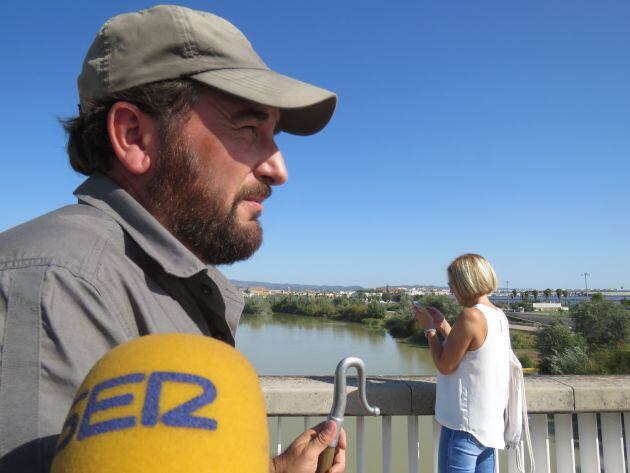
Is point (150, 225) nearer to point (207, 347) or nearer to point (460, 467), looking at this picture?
point (207, 347)

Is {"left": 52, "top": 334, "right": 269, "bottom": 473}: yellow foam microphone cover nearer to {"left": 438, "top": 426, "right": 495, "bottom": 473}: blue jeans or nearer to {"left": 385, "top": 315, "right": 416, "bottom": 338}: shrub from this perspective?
{"left": 438, "top": 426, "right": 495, "bottom": 473}: blue jeans

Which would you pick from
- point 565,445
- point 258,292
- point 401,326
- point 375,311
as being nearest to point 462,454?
point 565,445

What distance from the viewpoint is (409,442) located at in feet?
9.08

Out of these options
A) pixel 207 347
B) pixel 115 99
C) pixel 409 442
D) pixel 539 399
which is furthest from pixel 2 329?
pixel 539 399

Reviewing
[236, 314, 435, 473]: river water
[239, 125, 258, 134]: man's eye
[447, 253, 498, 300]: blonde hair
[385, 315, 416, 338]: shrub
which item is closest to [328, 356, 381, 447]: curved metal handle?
[239, 125, 258, 134]: man's eye

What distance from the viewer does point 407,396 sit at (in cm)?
277

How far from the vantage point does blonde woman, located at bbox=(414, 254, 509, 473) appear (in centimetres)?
263

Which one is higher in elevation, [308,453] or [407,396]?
[308,453]

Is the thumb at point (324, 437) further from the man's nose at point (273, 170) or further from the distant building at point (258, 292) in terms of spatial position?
the distant building at point (258, 292)

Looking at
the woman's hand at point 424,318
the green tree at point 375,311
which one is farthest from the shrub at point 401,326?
the woman's hand at point 424,318

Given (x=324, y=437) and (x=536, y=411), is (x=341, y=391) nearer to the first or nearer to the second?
(x=324, y=437)

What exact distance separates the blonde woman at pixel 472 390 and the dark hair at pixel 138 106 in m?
2.21

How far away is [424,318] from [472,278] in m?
0.49

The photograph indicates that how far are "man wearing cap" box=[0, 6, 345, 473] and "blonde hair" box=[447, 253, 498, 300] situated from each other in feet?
6.76
